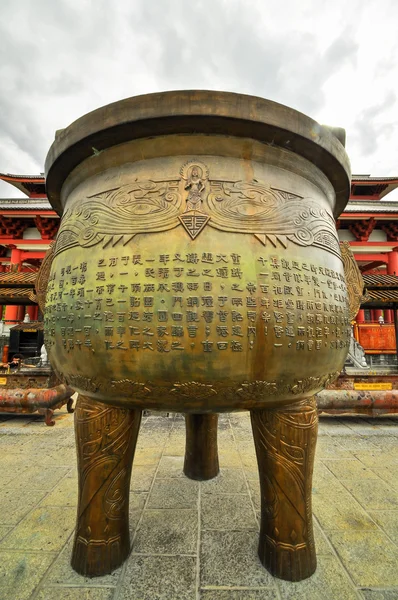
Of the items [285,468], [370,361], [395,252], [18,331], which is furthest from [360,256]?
[18,331]

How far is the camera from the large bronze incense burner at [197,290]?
45.5 inches

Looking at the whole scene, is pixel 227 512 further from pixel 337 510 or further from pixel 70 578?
pixel 70 578

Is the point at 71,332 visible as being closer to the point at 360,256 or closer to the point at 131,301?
the point at 131,301

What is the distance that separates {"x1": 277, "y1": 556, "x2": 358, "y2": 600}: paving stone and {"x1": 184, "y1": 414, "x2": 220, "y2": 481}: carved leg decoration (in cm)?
102

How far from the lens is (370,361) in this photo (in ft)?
35.2

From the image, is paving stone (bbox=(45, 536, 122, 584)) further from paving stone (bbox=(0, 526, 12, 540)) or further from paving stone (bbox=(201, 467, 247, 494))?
paving stone (bbox=(201, 467, 247, 494))

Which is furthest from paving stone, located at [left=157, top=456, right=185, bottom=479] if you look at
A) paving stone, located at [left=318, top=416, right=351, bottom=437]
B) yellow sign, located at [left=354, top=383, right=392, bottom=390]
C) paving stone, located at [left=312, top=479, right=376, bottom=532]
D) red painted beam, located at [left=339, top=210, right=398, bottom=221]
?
red painted beam, located at [left=339, top=210, right=398, bottom=221]

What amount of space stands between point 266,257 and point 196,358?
1.57 feet

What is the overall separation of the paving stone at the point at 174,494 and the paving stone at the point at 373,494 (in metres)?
1.15

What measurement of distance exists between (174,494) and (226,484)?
15.7 inches

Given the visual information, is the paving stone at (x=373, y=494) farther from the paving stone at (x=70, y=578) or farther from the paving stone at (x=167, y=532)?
the paving stone at (x=70, y=578)

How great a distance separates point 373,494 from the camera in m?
2.21

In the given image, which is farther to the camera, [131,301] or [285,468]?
[285,468]

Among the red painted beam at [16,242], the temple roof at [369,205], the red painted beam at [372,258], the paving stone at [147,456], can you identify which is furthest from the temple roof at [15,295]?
the red painted beam at [372,258]
